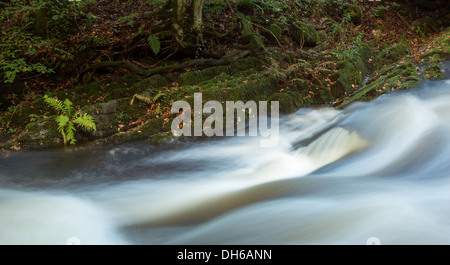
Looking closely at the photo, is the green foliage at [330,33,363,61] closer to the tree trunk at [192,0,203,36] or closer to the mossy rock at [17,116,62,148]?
the tree trunk at [192,0,203,36]

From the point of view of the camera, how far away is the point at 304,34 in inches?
428

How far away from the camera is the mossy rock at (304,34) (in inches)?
428

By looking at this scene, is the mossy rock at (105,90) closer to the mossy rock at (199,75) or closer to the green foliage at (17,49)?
the green foliage at (17,49)

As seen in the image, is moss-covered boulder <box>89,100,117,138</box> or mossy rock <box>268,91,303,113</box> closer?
moss-covered boulder <box>89,100,117,138</box>

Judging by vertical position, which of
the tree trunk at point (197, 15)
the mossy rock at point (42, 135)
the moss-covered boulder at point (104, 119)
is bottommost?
the mossy rock at point (42, 135)

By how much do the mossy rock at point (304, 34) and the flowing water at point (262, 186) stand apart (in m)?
4.41

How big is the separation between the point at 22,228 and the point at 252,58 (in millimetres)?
6949

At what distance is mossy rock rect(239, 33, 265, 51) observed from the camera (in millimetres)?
9617

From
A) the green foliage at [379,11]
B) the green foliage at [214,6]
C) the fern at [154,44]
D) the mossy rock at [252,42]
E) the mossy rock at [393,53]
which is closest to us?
the fern at [154,44]

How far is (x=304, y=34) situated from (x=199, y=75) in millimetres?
4442

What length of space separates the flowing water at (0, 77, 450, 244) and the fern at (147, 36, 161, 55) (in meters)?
3.42

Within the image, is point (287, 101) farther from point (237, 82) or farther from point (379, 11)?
point (379, 11)

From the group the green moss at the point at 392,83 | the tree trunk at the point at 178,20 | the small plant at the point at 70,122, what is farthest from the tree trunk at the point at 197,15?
the green moss at the point at 392,83

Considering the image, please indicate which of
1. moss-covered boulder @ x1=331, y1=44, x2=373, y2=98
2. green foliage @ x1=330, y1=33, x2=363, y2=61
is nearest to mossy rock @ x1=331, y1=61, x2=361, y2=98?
moss-covered boulder @ x1=331, y1=44, x2=373, y2=98
